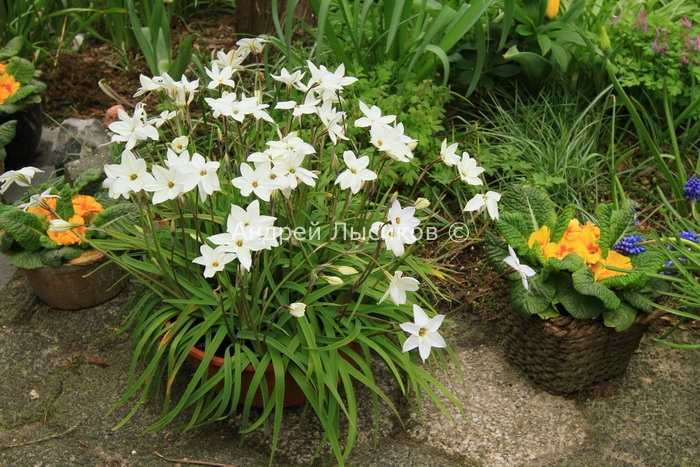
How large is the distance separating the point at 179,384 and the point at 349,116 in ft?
→ 4.24

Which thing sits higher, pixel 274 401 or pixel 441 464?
pixel 274 401

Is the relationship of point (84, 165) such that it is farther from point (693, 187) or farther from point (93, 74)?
point (693, 187)

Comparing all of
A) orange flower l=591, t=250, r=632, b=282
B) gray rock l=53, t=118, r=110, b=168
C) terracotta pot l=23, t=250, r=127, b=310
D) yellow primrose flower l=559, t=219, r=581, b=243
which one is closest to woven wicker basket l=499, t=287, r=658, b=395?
orange flower l=591, t=250, r=632, b=282

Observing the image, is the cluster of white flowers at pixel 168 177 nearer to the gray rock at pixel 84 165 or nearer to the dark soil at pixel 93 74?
the gray rock at pixel 84 165

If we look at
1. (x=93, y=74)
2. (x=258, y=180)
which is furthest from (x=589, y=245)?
(x=93, y=74)

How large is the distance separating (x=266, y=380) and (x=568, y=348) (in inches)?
36.6

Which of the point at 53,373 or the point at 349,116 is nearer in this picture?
the point at 53,373

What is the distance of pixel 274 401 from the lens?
6.84 ft

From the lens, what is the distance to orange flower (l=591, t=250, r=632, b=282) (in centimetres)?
229

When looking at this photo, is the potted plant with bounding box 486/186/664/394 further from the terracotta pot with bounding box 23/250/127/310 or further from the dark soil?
the dark soil

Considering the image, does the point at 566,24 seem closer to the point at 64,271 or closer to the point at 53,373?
the point at 64,271

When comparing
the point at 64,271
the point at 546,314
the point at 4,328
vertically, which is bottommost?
the point at 4,328

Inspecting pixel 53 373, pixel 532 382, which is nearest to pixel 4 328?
pixel 53 373

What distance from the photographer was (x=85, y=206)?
2613 mm
